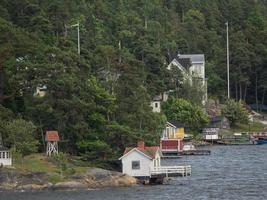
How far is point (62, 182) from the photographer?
7756 centimetres

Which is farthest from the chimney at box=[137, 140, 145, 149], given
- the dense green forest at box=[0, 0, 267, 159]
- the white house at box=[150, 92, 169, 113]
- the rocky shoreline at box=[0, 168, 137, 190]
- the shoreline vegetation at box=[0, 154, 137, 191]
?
the white house at box=[150, 92, 169, 113]

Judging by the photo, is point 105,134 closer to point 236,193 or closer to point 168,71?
point 236,193

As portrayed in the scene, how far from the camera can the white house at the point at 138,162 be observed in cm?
8156

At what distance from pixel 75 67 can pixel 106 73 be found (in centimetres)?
966

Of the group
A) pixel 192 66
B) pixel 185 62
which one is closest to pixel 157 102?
pixel 185 62

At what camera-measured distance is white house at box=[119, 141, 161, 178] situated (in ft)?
→ 268

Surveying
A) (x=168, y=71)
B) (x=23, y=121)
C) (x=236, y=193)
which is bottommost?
(x=236, y=193)

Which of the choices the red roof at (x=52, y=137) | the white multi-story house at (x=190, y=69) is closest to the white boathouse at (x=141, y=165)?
the red roof at (x=52, y=137)

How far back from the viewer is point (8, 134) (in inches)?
3337

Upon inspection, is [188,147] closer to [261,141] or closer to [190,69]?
[261,141]

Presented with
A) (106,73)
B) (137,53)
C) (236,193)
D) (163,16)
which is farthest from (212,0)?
(236,193)

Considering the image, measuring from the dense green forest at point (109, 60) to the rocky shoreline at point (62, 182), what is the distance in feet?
21.5

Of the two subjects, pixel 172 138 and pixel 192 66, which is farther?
pixel 192 66

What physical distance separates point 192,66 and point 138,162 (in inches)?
2676
